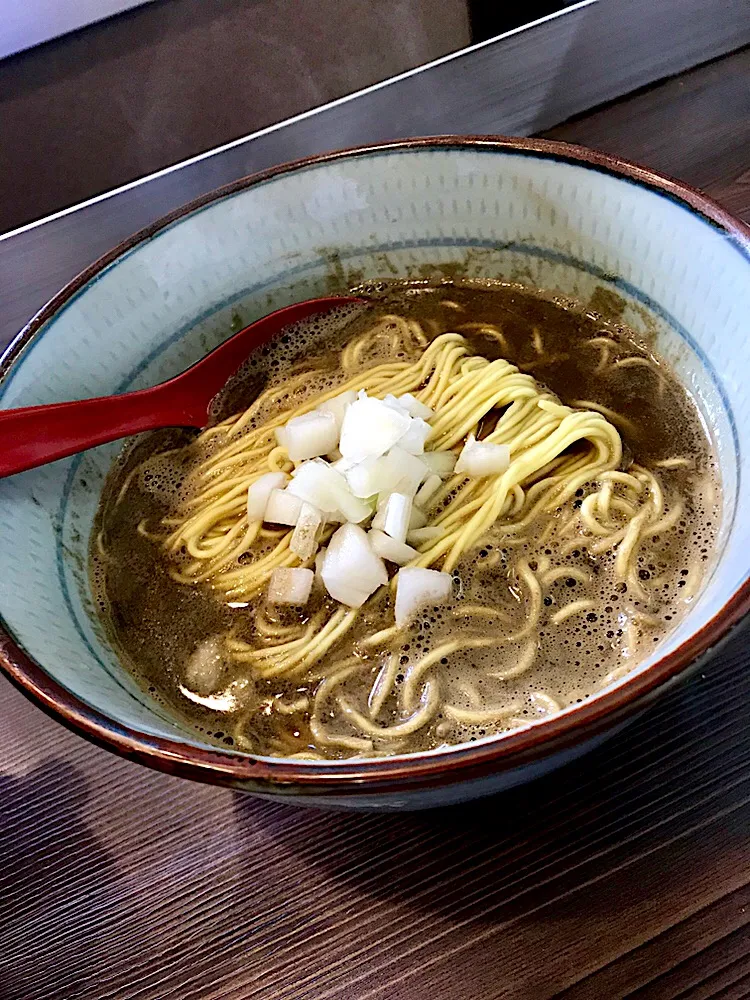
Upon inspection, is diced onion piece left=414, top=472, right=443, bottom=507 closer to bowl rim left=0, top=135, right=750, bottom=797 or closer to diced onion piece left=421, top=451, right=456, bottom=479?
diced onion piece left=421, top=451, right=456, bottom=479

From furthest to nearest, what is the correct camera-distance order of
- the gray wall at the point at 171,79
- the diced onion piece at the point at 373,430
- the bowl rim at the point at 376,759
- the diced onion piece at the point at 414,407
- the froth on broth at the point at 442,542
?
the gray wall at the point at 171,79 < the diced onion piece at the point at 414,407 < the diced onion piece at the point at 373,430 < the froth on broth at the point at 442,542 < the bowl rim at the point at 376,759

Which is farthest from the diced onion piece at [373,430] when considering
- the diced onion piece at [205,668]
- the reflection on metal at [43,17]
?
the reflection on metal at [43,17]

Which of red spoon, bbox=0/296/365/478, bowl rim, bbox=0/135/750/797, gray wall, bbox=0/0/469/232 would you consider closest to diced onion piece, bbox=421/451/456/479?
red spoon, bbox=0/296/365/478

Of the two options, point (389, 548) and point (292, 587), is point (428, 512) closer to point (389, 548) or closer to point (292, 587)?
point (389, 548)

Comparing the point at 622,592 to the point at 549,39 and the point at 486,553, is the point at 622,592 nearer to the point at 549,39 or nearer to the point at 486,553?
the point at 486,553

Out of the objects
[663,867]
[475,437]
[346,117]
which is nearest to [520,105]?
[346,117]

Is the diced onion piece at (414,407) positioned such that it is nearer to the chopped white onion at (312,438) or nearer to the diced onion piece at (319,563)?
the chopped white onion at (312,438)

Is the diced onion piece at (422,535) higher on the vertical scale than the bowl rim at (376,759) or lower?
higher
